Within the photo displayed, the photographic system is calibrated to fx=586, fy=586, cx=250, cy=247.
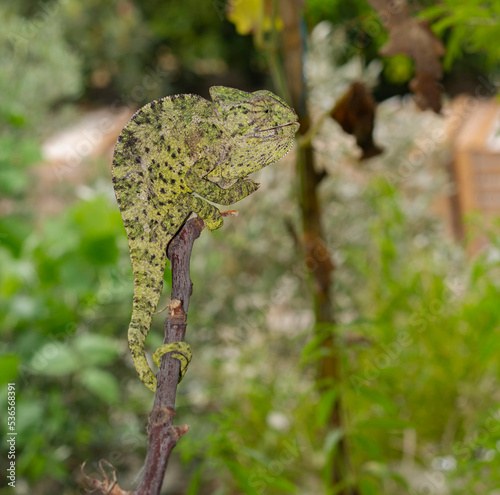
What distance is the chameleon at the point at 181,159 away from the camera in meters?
0.22

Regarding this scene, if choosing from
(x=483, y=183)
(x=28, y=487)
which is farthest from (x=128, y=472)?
(x=483, y=183)

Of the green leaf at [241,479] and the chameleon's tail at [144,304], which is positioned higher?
the chameleon's tail at [144,304]

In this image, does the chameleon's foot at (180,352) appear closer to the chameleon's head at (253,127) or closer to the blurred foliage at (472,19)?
the chameleon's head at (253,127)

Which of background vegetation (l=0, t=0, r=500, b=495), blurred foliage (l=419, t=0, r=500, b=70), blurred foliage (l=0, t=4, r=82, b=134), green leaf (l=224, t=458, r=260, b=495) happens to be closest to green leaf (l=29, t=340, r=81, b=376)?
background vegetation (l=0, t=0, r=500, b=495)

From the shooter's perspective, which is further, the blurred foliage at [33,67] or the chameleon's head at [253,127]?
the blurred foliage at [33,67]

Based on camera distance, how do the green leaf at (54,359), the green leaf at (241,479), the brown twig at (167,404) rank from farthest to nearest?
the green leaf at (54,359) < the green leaf at (241,479) < the brown twig at (167,404)

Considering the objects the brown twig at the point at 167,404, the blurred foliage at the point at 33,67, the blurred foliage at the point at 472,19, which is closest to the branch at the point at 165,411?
the brown twig at the point at 167,404

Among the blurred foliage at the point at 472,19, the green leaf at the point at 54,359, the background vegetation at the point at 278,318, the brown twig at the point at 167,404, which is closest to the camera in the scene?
the brown twig at the point at 167,404

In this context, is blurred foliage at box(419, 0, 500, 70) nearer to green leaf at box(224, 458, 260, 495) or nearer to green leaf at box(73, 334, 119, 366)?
green leaf at box(224, 458, 260, 495)

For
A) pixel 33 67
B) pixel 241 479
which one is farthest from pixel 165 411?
pixel 33 67

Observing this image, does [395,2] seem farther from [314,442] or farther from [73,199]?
[73,199]

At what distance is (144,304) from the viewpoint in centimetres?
21

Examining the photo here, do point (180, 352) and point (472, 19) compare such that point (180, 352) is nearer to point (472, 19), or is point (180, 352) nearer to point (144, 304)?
point (144, 304)

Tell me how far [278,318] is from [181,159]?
5.64 ft
